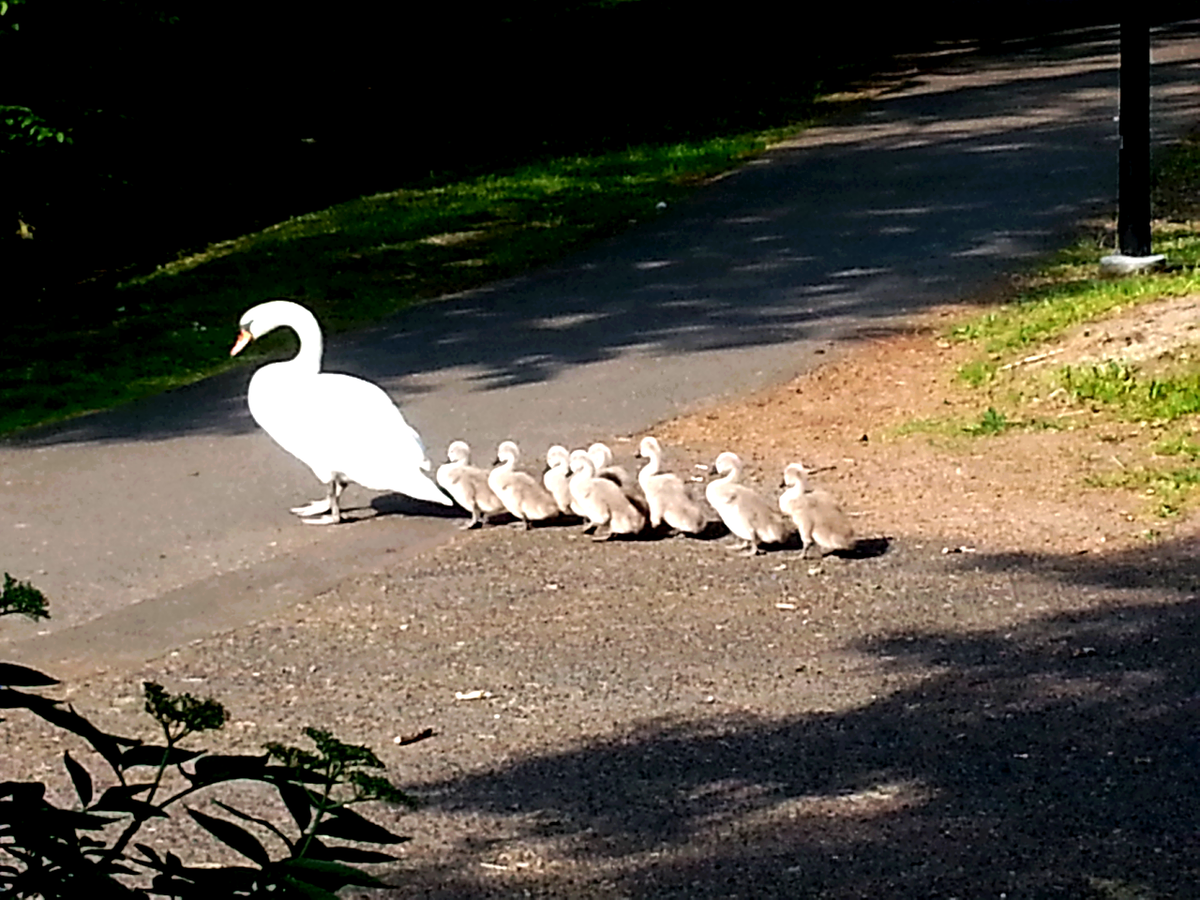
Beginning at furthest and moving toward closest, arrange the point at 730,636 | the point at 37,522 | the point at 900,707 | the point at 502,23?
the point at 502,23
the point at 37,522
the point at 730,636
the point at 900,707

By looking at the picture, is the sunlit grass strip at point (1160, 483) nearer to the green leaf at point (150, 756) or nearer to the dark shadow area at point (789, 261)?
the dark shadow area at point (789, 261)

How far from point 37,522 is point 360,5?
16.0m

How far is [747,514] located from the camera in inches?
317

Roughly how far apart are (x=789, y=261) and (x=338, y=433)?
734 centimetres

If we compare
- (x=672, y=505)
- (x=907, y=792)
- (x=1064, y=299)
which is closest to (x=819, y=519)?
(x=672, y=505)

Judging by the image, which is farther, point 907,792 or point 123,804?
point 907,792

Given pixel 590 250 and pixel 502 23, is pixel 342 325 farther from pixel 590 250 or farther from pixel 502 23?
pixel 502 23

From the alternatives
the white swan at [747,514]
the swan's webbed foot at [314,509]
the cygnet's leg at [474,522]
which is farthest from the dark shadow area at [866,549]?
the swan's webbed foot at [314,509]

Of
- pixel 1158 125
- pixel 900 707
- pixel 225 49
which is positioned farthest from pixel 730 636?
pixel 225 49

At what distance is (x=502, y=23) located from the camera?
26.3 meters

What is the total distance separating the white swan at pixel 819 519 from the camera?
25.9ft

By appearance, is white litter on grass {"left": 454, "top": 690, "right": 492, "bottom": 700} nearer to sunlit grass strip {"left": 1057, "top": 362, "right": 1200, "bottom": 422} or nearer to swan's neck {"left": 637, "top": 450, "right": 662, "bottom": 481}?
swan's neck {"left": 637, "top": 450, "right": 662, "bottom": 481}

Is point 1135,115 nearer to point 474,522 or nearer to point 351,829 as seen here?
point 474,522

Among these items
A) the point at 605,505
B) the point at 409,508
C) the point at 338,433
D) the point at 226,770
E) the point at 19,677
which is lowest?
the point at 409,508
